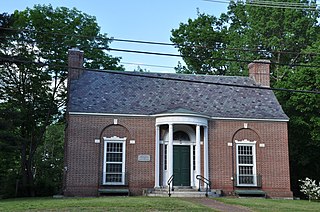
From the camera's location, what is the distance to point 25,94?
29688mm

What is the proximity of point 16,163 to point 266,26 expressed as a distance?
25.7 meters

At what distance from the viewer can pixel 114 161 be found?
916 inches

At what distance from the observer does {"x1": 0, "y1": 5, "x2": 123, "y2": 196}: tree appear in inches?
1126

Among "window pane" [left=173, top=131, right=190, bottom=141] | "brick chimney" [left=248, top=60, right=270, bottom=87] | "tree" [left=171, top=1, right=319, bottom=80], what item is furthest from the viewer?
"tree" [left=171, top=1, right=319, bottom=80]

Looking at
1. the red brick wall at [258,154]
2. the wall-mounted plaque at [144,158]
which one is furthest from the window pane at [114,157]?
the red brick wall at [258,154]

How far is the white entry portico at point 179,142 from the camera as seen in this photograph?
22953mm

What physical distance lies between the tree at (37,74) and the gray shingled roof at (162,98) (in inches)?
157

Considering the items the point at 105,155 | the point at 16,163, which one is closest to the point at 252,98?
the point at 105,155

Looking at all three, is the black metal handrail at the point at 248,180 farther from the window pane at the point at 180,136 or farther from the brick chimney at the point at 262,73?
the brick chimney at the point at 262,73

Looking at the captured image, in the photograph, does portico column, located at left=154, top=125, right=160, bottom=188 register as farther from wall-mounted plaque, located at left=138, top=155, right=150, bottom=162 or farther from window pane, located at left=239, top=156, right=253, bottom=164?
window pane, located at left=239, top=156, right=253, bottom=164

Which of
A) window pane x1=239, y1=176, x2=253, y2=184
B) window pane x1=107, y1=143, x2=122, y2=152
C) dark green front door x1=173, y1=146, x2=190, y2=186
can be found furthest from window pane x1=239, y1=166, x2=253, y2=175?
window pane x1=107, y1=143, x2=122, y2=152

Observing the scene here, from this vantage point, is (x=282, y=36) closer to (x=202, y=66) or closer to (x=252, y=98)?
(x=202, y=66)

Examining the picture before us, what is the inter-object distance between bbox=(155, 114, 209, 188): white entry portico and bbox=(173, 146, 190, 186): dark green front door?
3.4 inches

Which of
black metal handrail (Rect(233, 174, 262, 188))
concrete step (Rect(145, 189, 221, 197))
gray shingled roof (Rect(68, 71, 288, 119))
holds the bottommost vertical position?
concrete step (Rect(145, 189, 221, 197))
